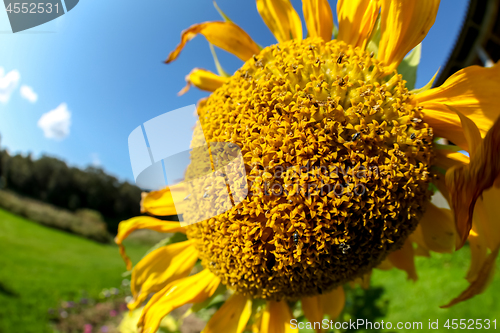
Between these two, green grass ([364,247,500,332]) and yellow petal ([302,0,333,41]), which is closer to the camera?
yellow petal ([302,0,333,41])

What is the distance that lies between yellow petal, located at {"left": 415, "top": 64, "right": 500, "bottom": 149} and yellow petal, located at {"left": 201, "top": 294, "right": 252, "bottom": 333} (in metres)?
0.99

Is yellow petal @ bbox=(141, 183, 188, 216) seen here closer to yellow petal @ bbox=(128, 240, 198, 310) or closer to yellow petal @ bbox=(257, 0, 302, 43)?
yellow petal @ bbox=(128, 240, 198, 310)

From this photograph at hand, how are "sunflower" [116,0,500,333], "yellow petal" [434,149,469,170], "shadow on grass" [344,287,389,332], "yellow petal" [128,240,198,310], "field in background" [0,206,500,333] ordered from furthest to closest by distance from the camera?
"field in background" [0,206,500,333], "shadow on grass" [344,287,389,332], "yellow petal" [128,240,198,310], "yellow petal" [434,149,469,170], "sunflower" [116,0,500,333]

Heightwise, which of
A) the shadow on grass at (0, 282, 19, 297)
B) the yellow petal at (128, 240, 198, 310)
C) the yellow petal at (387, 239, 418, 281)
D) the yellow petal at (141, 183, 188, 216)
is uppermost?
the yellow petal at (141, 183, 188, 216)

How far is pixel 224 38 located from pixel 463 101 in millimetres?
906

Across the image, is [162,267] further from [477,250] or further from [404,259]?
[477,250]

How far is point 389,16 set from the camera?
913 mm

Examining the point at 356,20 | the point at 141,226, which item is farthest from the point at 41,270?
the point at 356,20

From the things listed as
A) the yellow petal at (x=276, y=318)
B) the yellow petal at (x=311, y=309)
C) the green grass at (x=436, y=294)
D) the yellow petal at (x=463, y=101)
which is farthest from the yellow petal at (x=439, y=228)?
the green grass at (x=436, y=294)

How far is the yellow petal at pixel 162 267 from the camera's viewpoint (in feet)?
4.27

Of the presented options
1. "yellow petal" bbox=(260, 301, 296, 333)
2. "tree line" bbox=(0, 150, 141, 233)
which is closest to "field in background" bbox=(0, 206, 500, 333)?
"yellow petal" bbox=(260, 301, 296, 333)

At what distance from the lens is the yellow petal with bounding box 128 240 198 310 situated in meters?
1.30

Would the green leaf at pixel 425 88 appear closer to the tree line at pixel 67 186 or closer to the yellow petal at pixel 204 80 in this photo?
the yellow petal at pixel 204 80

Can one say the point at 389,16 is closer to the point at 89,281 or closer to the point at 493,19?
the point at 493,19
